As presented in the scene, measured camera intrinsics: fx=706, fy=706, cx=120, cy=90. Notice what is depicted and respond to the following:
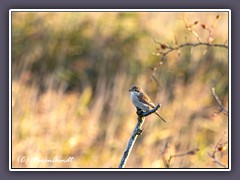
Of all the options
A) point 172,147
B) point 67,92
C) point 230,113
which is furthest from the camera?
point 67,92

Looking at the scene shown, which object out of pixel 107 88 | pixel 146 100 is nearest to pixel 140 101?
pixel 146 100

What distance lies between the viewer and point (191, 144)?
6.26 m

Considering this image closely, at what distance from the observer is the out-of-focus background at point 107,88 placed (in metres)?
6.11

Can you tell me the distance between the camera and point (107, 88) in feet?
22.9

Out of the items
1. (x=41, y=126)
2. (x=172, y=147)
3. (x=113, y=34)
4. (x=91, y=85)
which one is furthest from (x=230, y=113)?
(x=113, y=34)

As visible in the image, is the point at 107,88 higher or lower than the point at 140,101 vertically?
higher

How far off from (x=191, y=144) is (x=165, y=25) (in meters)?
1.74

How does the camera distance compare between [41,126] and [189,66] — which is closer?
[41,126]

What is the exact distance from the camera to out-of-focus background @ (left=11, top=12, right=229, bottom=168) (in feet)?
20.0

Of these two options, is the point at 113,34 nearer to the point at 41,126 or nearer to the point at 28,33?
the point at 28,33

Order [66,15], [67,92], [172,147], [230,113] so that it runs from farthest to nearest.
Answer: [66,15] → [67,92] → [172,147] → [230,113]

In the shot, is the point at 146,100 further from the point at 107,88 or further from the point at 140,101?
the point at 107,88

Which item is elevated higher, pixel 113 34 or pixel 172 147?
pixel 113 34

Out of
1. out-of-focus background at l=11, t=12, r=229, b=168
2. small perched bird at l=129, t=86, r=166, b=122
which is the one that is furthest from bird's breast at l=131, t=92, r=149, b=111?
out-of-focus background at l=11, t=12, r=229, b=168
